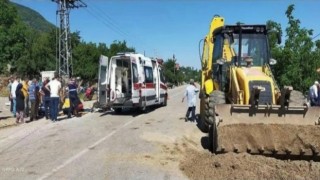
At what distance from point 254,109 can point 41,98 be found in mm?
11877

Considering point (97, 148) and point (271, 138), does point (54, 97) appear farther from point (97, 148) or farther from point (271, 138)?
point (271, 138)

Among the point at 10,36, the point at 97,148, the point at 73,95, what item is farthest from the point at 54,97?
the point at 10,36

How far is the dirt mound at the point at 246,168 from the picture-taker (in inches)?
359

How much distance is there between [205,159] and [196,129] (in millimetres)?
5742

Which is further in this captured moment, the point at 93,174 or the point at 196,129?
the point at 196,129

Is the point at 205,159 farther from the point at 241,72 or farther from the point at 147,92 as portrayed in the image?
the point at 147,92

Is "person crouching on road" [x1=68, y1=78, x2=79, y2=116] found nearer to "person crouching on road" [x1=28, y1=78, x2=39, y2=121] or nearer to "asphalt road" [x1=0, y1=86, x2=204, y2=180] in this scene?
"person crouching on road" [x1=28, y1=78, x2=39, y2=121]

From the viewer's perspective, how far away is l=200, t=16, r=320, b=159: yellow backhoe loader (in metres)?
10.5

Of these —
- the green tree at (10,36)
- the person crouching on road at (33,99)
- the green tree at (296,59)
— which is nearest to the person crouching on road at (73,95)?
the person crouching on road at (33,99)

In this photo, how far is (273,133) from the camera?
1062 centimetres

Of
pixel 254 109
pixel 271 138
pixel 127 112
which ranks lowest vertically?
pixel 127 112

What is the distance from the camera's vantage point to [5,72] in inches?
3150

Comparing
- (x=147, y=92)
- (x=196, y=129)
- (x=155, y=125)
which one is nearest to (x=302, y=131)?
(x=196, y=129)

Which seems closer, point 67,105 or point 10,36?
point 67,105
